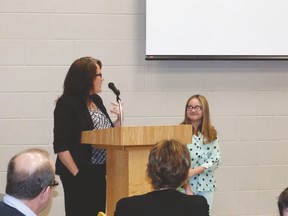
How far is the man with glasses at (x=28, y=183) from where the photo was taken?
1.85 m

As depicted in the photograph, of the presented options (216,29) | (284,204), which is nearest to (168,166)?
(284,204)

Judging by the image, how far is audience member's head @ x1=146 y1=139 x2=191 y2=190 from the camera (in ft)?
7.37

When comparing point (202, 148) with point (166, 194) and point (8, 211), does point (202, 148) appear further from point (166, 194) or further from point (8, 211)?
point (8, 211)

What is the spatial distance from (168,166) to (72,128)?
1187mm

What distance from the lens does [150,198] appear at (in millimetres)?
2188

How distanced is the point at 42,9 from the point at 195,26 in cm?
129

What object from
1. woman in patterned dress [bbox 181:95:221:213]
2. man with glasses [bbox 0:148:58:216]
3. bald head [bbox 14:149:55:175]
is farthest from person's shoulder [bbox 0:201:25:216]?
woman in patterned dress [bbox 181:95:221:213]

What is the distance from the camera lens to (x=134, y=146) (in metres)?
2.69

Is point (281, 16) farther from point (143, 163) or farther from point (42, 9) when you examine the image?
point (143, 163)

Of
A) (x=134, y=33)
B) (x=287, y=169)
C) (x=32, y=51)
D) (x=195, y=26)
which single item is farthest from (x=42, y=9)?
(x=287, y=169)

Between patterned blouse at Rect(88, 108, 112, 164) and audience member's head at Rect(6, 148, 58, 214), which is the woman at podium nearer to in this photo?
patterned blouse at Rect(88, 108, 112, 164)

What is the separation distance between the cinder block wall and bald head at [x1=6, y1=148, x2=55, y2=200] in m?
2.58

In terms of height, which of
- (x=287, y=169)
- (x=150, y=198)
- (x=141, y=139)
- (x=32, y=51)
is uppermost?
(x=32, y=51)

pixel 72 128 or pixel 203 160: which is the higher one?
pixel 72 128
